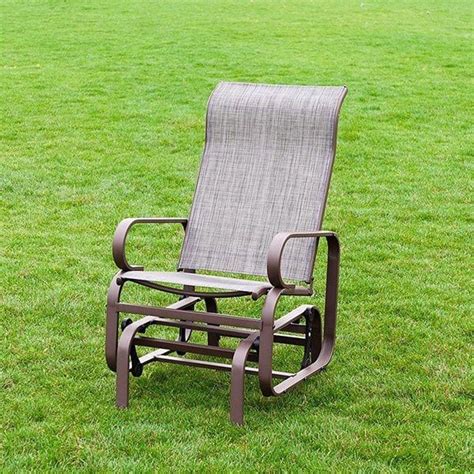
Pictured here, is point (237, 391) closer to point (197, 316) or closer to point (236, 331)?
point (197, 316)

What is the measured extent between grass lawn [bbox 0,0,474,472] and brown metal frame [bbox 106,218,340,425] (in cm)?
12

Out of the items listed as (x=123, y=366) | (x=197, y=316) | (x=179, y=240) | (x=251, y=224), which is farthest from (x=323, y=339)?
(x=179, y=240)

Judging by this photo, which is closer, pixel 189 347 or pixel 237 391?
pixel 237 391

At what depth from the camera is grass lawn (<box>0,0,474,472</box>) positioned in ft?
13.6

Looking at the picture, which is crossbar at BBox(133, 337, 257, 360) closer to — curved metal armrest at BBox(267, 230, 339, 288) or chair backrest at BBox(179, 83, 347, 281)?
curved metal armrest at BBox(267, 230, 339, 288)

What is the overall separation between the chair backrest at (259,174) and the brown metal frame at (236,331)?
0.25 metres

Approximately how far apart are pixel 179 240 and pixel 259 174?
2.53 m

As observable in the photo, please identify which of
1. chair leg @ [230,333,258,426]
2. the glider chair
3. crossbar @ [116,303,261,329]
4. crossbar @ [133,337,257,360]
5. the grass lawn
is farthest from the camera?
the glider chair

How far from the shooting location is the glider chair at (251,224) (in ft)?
15.4

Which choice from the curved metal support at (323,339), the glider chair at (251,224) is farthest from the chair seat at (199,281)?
the curved metal support at (323,339)

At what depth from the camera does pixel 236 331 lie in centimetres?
482

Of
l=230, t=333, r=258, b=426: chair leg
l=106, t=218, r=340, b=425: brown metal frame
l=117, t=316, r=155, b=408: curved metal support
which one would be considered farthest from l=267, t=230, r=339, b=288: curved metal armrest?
l=117, t=316, r=155, b=408: curved metal support

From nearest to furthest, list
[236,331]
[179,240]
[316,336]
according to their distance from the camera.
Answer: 1. [236,331]
2. [316,336]
3. [179,240]

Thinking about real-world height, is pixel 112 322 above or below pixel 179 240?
above
